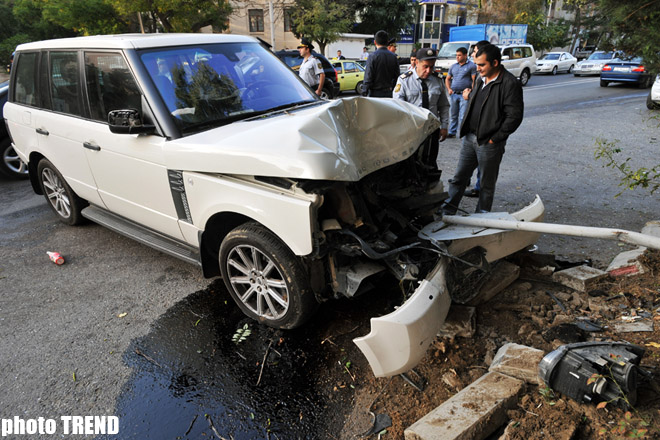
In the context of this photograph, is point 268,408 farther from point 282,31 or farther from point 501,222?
point 282,31

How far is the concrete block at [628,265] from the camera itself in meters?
3.48

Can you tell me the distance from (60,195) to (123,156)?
2.15 meters

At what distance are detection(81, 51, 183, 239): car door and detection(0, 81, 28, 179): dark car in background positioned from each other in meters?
4.47

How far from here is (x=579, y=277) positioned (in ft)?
11.2

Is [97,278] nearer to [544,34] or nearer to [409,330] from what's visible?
[409,330]

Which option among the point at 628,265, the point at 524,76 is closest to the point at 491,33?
the point at 524,76

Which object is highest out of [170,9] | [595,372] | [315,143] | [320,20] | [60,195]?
[170,9]

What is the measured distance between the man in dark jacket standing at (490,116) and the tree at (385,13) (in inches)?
1422

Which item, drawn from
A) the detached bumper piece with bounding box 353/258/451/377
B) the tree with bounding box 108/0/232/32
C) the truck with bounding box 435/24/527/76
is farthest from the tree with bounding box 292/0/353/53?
the detached bumper piece with bounding box 353/258/451/377

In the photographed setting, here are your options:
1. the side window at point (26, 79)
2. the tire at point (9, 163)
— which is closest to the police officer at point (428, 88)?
the side window at point (26, 79)

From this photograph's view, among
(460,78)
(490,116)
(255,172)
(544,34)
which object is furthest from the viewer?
(544,34)

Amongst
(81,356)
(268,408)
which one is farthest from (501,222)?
(81,356)

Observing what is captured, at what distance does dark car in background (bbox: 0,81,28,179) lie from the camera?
7.34m

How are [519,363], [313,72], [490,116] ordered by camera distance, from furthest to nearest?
1. [313,72]
2. [490,116]
3. [519,363]
